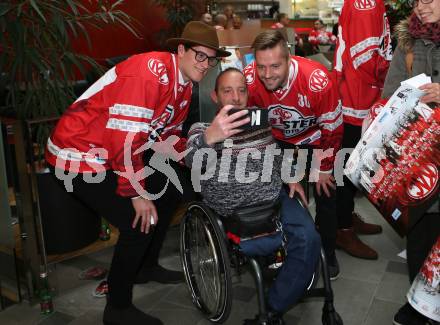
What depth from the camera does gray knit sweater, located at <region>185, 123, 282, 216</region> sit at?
5.97 ft

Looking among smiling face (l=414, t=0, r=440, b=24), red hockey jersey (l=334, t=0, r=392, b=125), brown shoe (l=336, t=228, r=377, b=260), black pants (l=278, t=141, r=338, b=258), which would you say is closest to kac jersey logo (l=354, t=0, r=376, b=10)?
red hockey jersey (l=334, t=0, r=392, b=125)

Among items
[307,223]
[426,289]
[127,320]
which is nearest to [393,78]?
[307,223]

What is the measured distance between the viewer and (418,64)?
1.84m

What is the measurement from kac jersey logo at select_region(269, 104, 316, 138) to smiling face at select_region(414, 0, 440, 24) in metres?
0.63

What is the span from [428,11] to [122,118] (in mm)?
1175

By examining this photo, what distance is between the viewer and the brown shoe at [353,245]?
103 inches

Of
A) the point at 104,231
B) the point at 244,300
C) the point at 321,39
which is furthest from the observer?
the point at 321,39

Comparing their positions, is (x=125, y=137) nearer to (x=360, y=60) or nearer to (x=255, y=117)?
(x=255, y=117)

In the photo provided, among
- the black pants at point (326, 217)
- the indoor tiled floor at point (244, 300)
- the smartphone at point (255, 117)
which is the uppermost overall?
the smartphone at point (255, 117)

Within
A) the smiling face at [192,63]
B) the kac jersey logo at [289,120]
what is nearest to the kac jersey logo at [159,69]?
the smiling face at [192,63]

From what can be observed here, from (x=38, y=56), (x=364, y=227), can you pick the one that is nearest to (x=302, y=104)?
(x=364, y=227)

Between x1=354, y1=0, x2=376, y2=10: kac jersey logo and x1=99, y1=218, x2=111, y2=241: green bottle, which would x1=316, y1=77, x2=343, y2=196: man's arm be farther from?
x1=99, y1=218, x2=111, y2=241: green bottle

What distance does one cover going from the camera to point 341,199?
269cm

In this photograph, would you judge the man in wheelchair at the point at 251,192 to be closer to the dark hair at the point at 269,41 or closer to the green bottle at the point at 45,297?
the dark hair at the point at 269,41
